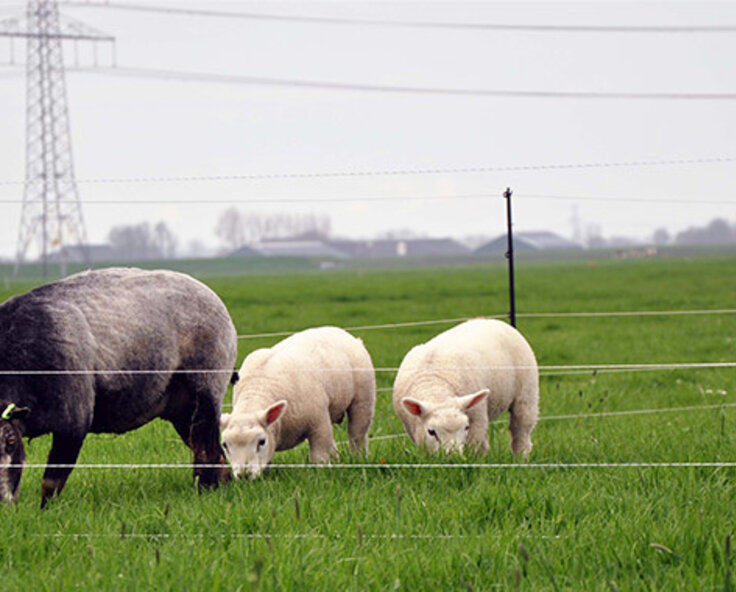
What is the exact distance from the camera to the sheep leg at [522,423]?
9.08 metres

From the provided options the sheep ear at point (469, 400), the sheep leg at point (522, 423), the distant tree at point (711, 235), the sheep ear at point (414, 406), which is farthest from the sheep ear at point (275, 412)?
the distant tree at point (711, 235)

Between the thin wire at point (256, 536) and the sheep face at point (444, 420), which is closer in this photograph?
the thin wire at point (256, 536)

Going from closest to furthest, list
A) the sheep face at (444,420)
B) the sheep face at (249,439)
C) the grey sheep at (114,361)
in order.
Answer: the grey sheep at (114,361), the sheep face at (249,439), the sheep face at (444,420)

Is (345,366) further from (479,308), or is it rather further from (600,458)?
A: (479,308)

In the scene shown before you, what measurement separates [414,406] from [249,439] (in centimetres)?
132

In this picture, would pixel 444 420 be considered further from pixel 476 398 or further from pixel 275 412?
pixel 275 412

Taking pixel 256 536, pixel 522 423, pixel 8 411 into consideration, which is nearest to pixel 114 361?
pixel 8 411

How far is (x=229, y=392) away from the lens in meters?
12.7

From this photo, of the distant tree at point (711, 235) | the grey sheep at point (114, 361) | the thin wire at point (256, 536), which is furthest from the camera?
the distant tree at point (711, 235)

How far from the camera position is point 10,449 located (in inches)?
245

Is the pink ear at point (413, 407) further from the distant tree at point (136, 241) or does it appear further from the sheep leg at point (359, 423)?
the distant tree at point (136, 241)

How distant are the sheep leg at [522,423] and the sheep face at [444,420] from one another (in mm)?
1202

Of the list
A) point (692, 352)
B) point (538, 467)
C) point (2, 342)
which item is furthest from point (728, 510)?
point (692, 352)

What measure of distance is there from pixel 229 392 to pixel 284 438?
4.71 m
